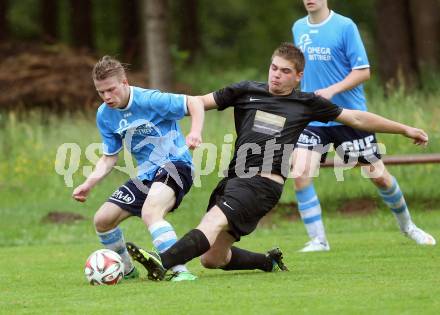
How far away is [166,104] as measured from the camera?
7.97 metres

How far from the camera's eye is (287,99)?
8016mm

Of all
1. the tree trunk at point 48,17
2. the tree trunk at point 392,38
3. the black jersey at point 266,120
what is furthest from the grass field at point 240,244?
the tree trunk at point 48,17

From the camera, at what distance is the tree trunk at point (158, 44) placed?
20328 mm

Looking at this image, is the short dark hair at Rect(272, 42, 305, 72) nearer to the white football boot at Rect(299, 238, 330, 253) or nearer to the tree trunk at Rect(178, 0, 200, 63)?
the white football boot at Rect(299, 238, 330, 253)

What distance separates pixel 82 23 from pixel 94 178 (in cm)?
2175

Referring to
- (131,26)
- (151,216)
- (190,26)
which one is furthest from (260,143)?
(190,26)

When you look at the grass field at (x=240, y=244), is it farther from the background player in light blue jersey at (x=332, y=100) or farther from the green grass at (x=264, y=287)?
the background player in light blue jersey at (x=332, y=100)

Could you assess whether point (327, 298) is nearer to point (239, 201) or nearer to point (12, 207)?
point (239, 201)

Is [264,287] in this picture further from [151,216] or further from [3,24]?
[3,24]

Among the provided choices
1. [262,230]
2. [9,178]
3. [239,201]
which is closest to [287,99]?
[239,201]

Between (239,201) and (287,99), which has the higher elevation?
(287,99)

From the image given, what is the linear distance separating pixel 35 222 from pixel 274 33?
25.6 meters

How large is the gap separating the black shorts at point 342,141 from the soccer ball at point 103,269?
2764 mm

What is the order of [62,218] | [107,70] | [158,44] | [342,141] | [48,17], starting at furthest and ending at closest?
[48,17], [158,44], [62,218], [342,141], [107,70]
